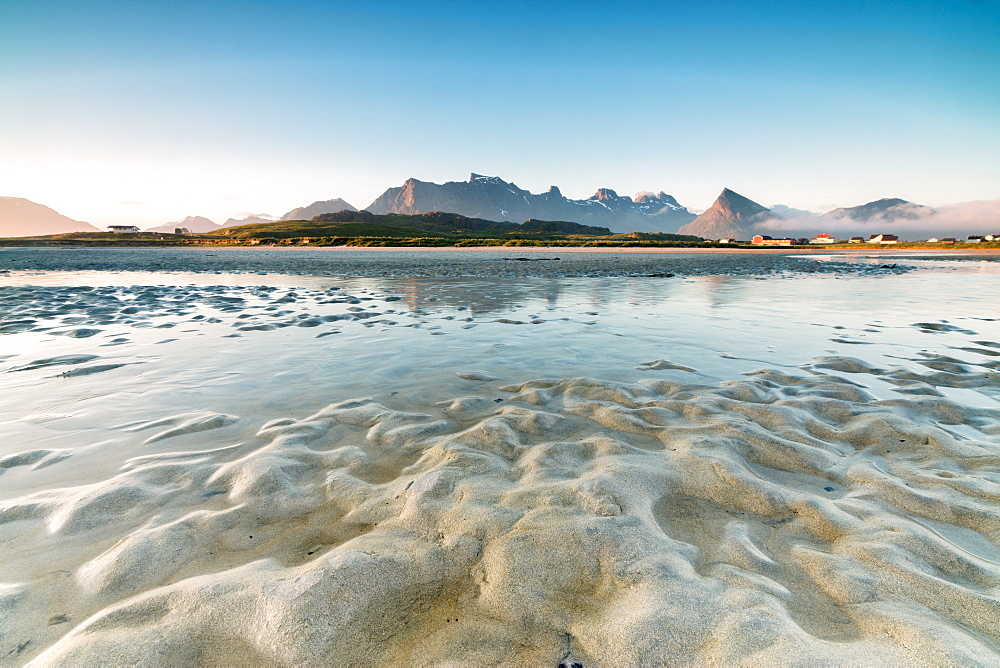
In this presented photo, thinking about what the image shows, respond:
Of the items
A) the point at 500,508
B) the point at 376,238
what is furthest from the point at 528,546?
the point at 376,238

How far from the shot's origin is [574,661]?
A: 192 cm

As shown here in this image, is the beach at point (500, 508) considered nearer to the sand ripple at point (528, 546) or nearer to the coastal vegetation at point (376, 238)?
the sand ripple at point (528, 546)

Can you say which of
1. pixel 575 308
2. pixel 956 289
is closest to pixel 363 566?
pixel 575 308

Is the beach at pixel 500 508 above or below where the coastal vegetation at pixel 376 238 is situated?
below

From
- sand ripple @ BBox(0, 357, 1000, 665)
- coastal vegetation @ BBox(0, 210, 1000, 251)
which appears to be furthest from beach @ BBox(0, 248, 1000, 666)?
coastal vegetation @ BBox(0, 210, 1000, 251)

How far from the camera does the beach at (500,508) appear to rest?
2.03 m

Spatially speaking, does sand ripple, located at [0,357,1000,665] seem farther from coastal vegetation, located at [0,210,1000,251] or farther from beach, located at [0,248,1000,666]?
coastal vegetation, located at [0,210,1000,251]

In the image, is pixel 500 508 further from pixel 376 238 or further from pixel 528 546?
pixel 376 238

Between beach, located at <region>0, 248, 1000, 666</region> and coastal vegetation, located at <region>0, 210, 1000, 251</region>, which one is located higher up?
coastal vegetation, located at <region>0, 210, 1000, 251</region>

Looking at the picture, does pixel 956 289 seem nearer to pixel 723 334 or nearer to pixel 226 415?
pixel 723 334

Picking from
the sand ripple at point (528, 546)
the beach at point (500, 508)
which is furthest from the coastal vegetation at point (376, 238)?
the sand ripple at point (528, 546)

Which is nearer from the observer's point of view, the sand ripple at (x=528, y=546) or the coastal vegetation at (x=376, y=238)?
the sand ripple at (x=528, y=546)

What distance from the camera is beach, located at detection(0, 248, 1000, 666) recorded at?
2.03 m

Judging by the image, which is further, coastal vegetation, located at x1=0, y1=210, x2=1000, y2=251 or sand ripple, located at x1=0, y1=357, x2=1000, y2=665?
coastal vegetation, located at x1=0, y1=210, x2=1000, y2=251
